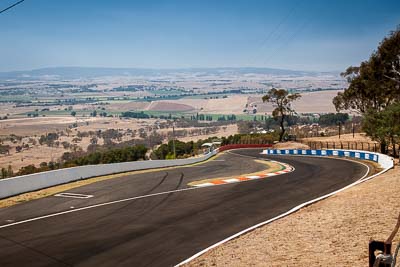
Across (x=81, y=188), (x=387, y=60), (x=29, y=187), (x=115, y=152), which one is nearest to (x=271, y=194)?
(x=81, y=188)

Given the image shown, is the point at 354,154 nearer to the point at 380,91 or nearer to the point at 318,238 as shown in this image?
the point at 380,91

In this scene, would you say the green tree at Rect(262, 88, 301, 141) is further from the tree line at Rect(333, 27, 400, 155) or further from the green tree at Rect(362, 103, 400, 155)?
the green tree at Rect(362, 103, 400, 155)

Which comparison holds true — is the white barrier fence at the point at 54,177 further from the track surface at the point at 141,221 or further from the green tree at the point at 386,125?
the green tree at the point at 386,125

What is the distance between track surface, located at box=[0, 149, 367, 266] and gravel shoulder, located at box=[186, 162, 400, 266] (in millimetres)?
1101

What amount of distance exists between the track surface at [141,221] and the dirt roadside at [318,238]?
118cm

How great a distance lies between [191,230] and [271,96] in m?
71.8

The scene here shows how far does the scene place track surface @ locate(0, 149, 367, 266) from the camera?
1138 cm

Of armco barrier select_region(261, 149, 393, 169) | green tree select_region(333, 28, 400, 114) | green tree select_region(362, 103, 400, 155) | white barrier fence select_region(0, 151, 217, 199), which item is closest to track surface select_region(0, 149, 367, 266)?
white barrier fence select_region(0, 151, 217, 199)

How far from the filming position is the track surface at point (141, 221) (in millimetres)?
11375

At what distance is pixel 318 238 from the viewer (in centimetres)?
1105

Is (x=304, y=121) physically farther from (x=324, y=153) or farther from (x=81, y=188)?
(x=81, y=188)

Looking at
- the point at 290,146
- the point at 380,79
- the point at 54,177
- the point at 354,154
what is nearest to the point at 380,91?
the point at 380,79

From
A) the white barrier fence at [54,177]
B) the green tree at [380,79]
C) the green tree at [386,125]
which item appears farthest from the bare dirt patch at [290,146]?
the white barrier fence at [54,177]

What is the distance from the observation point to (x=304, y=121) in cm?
19862
